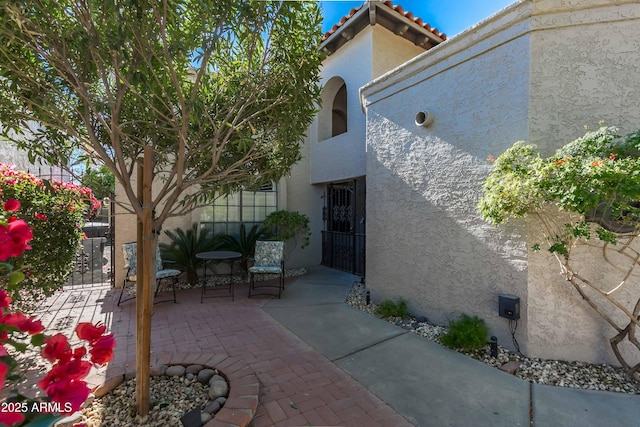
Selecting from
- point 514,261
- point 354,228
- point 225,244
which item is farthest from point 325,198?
point 514,261

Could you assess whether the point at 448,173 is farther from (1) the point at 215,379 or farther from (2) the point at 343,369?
(1) the point at 215,379

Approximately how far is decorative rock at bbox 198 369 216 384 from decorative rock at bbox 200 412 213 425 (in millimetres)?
624

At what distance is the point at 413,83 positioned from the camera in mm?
5785

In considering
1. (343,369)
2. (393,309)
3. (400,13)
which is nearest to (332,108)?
(400,13)

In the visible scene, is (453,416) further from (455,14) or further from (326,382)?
(455,14)

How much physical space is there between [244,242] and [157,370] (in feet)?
17.6

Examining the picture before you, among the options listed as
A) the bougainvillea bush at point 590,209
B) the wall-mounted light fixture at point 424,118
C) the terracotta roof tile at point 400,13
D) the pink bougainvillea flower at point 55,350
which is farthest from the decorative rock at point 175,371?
the terracotta roof tile at point 400,13

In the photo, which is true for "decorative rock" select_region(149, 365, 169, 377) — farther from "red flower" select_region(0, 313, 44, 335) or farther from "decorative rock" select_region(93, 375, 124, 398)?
"red flower" select_region(0, 313, 44, 335)

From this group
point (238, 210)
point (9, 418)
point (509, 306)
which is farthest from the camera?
point (238, 210)

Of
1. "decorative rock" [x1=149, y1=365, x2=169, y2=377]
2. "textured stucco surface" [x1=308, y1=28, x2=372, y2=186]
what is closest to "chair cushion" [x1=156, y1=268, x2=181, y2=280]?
"decorative rock" [x1=149, y1=365, x2=169, y2=377]

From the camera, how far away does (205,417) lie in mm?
2836

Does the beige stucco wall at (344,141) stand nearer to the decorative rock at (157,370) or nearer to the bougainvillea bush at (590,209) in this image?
the bougainvillea bush at (590,209)

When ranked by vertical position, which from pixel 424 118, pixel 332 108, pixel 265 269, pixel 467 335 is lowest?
pixel 467 335

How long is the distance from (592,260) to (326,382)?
3.86 metres
